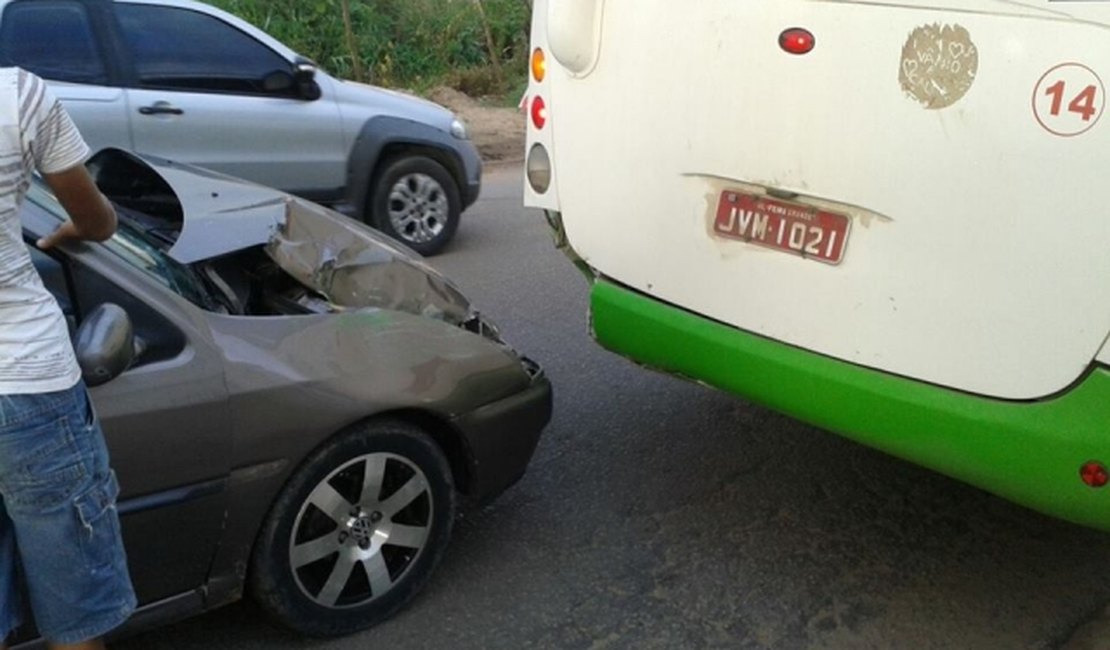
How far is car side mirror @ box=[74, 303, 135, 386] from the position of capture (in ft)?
8.55

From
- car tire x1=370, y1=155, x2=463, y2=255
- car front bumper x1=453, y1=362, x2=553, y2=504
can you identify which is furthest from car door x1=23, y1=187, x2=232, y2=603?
car tire x1=370, y1=155, x2=463, y2=255

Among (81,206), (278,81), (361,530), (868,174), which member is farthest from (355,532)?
(278,81)

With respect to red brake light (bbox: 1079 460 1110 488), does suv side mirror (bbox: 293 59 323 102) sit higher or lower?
Answer: lower

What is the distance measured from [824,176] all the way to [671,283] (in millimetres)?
674

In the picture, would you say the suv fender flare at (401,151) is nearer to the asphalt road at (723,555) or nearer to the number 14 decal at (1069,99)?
the asphalt road at (723,555)

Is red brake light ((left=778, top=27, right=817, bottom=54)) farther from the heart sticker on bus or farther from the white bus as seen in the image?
the heart sticker on bus

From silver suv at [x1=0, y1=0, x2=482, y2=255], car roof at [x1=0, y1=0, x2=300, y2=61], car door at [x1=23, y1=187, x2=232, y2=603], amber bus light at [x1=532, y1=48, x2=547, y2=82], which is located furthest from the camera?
car roof at [x1=0, y1=0, x2=300, y2=61]

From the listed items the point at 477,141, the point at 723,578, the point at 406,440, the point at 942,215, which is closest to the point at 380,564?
the point at 406,440

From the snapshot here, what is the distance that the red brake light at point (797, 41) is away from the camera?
3.29 meters

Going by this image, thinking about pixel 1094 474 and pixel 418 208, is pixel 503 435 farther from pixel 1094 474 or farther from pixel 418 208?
pixel 418 208

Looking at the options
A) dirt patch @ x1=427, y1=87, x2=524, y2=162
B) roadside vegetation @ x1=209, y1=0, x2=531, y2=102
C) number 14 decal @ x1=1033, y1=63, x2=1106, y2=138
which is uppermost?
number 14 decal @ x1=1033, y1=63, x2=1106, y2=138

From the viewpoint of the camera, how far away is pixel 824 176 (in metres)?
3.32

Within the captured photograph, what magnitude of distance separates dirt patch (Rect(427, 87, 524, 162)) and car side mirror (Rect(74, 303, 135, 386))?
9354 mm

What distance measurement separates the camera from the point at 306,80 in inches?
291
